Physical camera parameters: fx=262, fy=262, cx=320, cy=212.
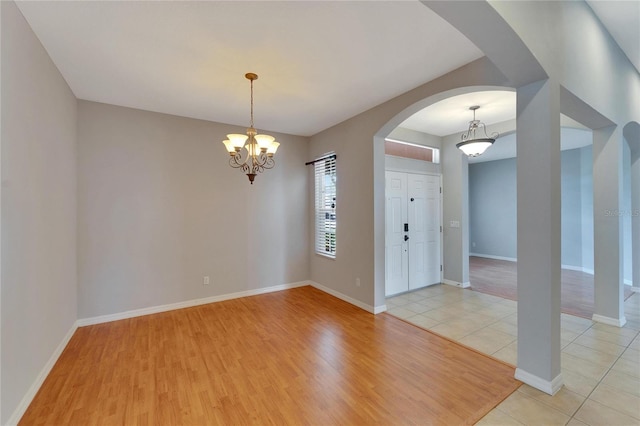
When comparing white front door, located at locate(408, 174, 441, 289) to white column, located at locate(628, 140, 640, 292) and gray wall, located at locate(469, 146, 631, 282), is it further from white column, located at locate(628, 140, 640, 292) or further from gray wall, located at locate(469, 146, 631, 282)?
gray wall, located at locate(469, 146, 631, 282)

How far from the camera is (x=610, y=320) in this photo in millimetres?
3342

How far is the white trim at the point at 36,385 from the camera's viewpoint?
1.86m

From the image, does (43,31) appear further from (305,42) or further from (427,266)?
(427,266)

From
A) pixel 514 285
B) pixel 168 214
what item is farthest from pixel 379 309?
pixel 168 214

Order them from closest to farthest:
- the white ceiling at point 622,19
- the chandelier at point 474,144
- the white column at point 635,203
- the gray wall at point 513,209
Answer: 1. the white ceiling at point 622,19
2. the chandelier at point 474,144
3. the white column at point 635,203
4. the gray wall at point 513,209

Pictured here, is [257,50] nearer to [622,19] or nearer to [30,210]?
[30,210]

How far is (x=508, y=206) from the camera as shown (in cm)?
Result: 775

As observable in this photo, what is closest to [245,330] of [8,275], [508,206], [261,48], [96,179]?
[8,275]

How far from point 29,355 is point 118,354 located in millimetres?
775

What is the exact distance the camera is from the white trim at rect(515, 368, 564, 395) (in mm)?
2086

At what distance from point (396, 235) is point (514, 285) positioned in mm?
2695

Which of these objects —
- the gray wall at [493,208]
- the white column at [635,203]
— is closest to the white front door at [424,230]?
the white column at [635,203]

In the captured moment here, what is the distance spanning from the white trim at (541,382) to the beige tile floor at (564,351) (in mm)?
41

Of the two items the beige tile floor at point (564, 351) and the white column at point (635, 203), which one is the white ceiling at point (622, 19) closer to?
the white column at point (635, 203)
